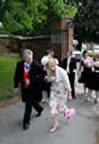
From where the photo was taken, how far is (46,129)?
15.8ft

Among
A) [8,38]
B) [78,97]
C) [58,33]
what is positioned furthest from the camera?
[8,38]

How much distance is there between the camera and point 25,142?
4.19m

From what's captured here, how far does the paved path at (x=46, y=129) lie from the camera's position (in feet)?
14.0

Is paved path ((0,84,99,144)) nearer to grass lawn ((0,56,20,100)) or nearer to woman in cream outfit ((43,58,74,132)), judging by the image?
woman in cream outfit ((43,58,74,132))

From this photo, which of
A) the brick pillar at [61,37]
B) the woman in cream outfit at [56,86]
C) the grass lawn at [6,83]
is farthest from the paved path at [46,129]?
the brick pillar at [61,37]

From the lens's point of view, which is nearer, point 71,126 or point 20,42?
point 71,126

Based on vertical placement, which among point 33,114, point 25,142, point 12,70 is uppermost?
point 25,142

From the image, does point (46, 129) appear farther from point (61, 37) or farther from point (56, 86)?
point (61, 37)

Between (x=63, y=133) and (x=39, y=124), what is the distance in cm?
73

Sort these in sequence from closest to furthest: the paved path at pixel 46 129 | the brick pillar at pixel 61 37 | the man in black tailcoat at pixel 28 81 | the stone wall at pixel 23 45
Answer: the paved path at pixel 46 129
the man in black tailcoat at pixel 28 81
the brick pillar at pixel 61 37
the stone wall at pixel 23 45

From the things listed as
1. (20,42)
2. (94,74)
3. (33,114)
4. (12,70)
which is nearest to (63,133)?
(33,114)

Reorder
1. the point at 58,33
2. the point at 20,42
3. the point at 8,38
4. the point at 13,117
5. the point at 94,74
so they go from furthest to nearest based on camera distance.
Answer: the point at 8,38 < the point at 20,42 < the point at 58,33 < the point at 94,74 < the point at 13,117

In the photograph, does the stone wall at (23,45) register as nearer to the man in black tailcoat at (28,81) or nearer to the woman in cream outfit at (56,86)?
the man in black tailcoat at (28,81)

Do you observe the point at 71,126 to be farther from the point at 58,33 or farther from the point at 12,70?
the point at 12,70
